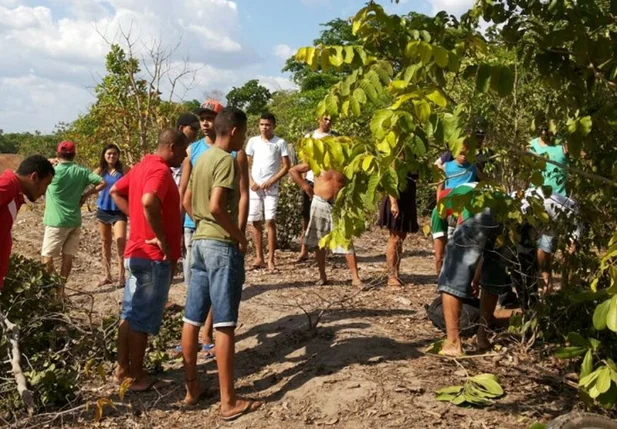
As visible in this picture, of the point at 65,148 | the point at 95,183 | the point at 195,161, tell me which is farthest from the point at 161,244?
the point at 95,183

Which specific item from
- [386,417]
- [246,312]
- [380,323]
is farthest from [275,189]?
[386,417]

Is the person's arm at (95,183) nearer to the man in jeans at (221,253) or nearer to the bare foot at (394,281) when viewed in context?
the bare foot at (394,281)

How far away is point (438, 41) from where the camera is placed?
3754 mm

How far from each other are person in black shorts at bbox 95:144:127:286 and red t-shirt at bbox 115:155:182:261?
3.33 meters

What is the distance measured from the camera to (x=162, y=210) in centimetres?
513

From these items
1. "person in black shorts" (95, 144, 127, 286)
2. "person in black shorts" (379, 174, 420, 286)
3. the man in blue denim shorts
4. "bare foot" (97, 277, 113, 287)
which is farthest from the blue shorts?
"bare foot" (97, 277, 113, 287)

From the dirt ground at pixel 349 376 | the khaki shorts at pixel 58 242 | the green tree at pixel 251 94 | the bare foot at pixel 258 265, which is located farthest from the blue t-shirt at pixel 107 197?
the green tree at pixel 251 94

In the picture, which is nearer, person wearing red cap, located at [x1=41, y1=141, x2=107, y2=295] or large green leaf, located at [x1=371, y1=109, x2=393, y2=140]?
large green leaf, located at [x1=371, y1=109, x2=393, y2=140]

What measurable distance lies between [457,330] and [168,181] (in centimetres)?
228

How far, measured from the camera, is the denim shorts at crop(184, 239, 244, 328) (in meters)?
4.73

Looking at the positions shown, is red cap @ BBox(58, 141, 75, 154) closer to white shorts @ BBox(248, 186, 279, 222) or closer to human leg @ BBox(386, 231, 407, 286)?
white shorts @ BBox(248, 186, 279, 222)

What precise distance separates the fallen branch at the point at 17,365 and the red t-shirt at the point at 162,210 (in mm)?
936

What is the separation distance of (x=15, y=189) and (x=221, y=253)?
1.40m

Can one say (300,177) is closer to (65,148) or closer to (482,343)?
(65,148)
